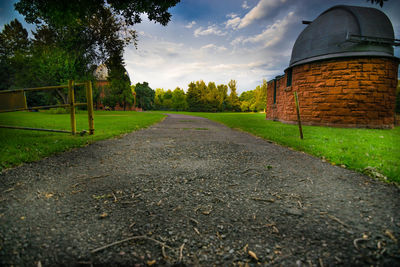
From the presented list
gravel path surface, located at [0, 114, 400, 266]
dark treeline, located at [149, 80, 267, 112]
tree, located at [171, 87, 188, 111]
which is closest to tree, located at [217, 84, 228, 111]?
dark treeline, located at [149, 80, 267, 112]

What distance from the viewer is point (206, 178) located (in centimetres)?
299

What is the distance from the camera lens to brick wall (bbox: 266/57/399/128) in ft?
38.6

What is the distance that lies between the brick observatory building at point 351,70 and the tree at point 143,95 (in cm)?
6233

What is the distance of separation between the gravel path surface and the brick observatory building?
1156 cm

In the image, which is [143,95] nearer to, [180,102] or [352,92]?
[180,102]

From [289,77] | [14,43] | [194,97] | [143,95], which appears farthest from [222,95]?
[14,43]

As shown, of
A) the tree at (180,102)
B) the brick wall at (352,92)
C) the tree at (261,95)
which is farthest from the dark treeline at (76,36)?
the tree at (180,102)

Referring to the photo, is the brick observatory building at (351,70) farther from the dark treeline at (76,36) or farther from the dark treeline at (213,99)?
the dark treeline at (213,99)

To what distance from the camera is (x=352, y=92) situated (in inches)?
467

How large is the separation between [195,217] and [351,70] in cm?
1513

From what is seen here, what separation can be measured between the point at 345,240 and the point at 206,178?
1858 mm

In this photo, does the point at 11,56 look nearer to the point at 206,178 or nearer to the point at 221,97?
the point at 206,178

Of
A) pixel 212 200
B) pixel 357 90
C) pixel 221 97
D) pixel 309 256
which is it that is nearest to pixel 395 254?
pixel 309 256

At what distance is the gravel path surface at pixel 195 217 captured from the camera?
1.38 metres
